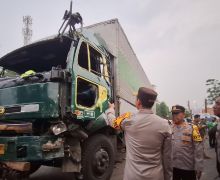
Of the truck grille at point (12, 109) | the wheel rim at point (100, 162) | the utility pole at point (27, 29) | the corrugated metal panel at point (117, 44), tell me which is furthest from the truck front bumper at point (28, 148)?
the utility pole at point (27, 29)

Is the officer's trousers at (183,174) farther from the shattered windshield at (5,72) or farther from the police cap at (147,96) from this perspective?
the shattered windshield at (5,72)

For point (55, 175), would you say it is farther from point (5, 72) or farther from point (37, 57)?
point (37, 57)

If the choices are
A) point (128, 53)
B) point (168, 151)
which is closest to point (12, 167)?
point (168, 151)

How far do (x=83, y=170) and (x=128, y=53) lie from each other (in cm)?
441

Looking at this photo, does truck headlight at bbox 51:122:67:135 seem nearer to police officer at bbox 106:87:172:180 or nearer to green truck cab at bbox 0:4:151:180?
green truck cab at bbox 0:4:151:180

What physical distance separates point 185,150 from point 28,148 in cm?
208

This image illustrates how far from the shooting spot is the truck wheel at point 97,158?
14.3 feet

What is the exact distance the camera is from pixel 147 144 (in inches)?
91.7

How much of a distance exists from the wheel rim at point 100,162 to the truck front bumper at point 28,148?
3.15 ft

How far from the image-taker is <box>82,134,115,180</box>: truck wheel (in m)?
4.36

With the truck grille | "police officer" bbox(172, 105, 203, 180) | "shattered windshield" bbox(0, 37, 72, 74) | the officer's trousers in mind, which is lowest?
the officer's trousers

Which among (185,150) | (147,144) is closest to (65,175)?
(185,150)

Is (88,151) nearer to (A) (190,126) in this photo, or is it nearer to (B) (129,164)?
(A) (190,126)

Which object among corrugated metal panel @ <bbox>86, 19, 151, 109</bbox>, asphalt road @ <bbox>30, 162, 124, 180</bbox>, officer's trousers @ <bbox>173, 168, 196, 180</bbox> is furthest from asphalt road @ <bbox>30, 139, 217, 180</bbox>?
officer's trousers @ <bbox>173, 168, 196, 180</bbox>
